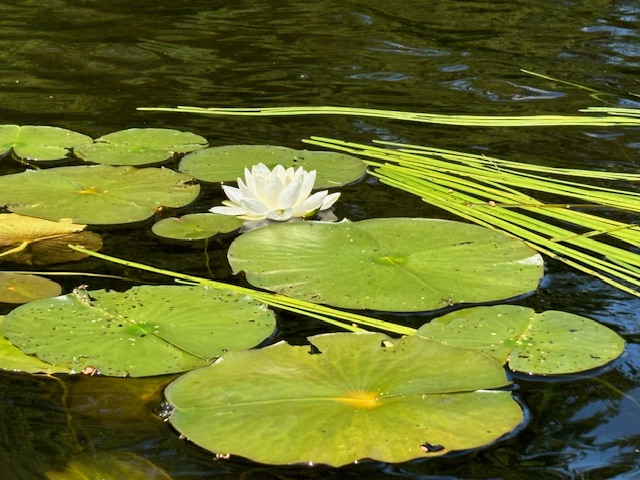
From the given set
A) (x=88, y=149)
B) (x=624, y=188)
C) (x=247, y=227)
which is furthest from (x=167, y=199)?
(x=624, y=188)

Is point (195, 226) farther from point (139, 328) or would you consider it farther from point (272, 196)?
point (139, 328)

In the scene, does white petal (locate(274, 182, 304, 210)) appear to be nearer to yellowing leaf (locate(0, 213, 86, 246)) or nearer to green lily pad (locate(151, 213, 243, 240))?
green lily pad (locate(151, 213, 243, 240))

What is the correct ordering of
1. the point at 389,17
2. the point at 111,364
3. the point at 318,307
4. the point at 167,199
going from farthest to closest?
the point at 389,17, the point at 167,199, the point at 318,307, the point at 111,364

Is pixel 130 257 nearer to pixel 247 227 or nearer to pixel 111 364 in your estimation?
pixel 247 227

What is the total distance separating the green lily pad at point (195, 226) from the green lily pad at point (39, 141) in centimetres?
56

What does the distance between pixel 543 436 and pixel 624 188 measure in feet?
3.79

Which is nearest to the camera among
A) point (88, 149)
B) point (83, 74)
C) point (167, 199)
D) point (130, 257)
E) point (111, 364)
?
point (111, 364)

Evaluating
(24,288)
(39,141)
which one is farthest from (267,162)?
(24,288)

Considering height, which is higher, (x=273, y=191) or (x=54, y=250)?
(x=273, y=191)

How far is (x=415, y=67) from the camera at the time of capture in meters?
3.68

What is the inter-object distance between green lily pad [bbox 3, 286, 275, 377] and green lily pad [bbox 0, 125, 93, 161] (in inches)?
36.2

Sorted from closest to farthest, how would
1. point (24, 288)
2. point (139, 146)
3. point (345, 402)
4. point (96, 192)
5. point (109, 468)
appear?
point (109, 468)
point (345, 402)
point (24, 288)
point (96, 192)
point (139, 146)

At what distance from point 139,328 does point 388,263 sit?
0.54 metres

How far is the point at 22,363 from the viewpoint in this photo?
1.56 meters
